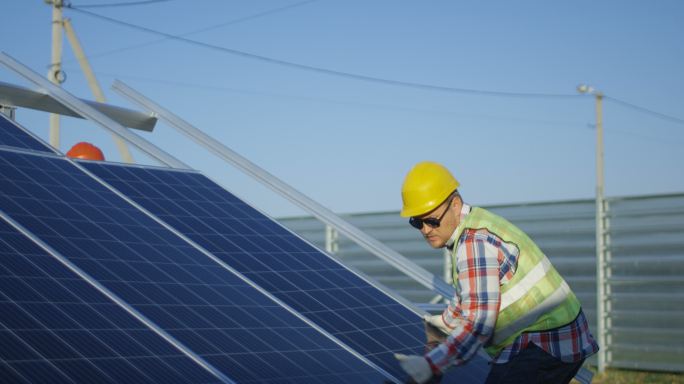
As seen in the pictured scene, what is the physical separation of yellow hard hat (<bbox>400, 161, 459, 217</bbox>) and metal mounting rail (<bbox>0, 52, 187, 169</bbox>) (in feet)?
12.1

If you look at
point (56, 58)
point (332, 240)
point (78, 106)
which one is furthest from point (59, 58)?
point (78, 106)

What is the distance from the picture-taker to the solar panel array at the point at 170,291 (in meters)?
4.52

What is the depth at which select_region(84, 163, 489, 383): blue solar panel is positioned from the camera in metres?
5.99

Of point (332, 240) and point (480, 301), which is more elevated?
point (480, 301)

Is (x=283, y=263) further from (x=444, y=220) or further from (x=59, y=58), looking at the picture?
(x=59, y=58)

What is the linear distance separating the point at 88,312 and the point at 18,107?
396 centimetres

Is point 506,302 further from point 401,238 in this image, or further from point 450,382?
point 401,238

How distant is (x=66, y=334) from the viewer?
445 cm

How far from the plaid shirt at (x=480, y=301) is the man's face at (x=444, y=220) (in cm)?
16

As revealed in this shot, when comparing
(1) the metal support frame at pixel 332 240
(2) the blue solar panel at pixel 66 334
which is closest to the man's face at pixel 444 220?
(2) the blue solar panel at pixel 66 334

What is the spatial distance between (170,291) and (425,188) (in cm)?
168

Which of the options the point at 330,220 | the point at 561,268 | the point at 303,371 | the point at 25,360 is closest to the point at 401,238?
the point at 561,268

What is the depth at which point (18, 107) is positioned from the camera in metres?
8.23

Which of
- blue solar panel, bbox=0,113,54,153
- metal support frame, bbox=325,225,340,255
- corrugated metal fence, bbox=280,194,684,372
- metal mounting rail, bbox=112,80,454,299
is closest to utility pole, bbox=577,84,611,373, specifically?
corrugated metal fence, bbox=280,194,684,372
